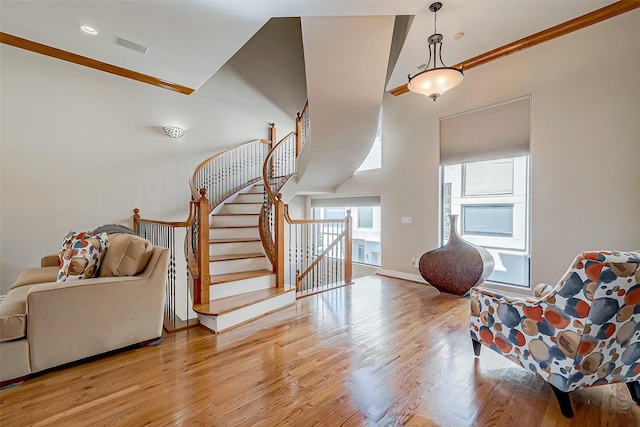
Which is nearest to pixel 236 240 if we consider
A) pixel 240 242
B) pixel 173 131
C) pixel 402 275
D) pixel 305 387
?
pixel 240 242

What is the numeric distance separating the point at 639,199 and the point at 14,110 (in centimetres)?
720

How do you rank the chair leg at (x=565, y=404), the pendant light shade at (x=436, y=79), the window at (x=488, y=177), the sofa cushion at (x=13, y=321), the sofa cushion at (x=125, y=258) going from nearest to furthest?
the chair leg at (x=565, y=404), the sofa cushion at (x=13, y=321), the sofa cushion at (x=125, y=258), the pendant light shade at (x=436, y=79), the window at (x=488, y=177)

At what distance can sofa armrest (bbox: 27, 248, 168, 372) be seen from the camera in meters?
1.89

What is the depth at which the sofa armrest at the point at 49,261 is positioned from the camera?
3238mm

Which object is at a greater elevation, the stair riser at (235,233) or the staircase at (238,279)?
the stair riser at (235,233)

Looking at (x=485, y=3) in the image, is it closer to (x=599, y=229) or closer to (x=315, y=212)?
(x=599, y=229)

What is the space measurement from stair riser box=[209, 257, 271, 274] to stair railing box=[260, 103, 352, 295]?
208mm

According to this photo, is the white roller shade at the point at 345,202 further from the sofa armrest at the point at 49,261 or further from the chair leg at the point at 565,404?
the sofa armrest at the point at 49,261

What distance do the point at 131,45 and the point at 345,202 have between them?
14.1 feet

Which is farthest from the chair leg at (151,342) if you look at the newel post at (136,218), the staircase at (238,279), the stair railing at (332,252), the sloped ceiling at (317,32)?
the sloped ceiling at (317,32)

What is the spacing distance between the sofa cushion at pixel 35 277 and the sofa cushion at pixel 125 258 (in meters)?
1.06

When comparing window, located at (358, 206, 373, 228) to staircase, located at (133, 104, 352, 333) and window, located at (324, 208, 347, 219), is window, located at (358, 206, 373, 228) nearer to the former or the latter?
window, located at (324, 208, 347, 219)

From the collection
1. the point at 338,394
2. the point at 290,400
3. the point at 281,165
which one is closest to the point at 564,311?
the point at 338,394

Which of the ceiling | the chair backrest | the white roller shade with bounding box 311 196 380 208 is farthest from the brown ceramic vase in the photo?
the ceiling
